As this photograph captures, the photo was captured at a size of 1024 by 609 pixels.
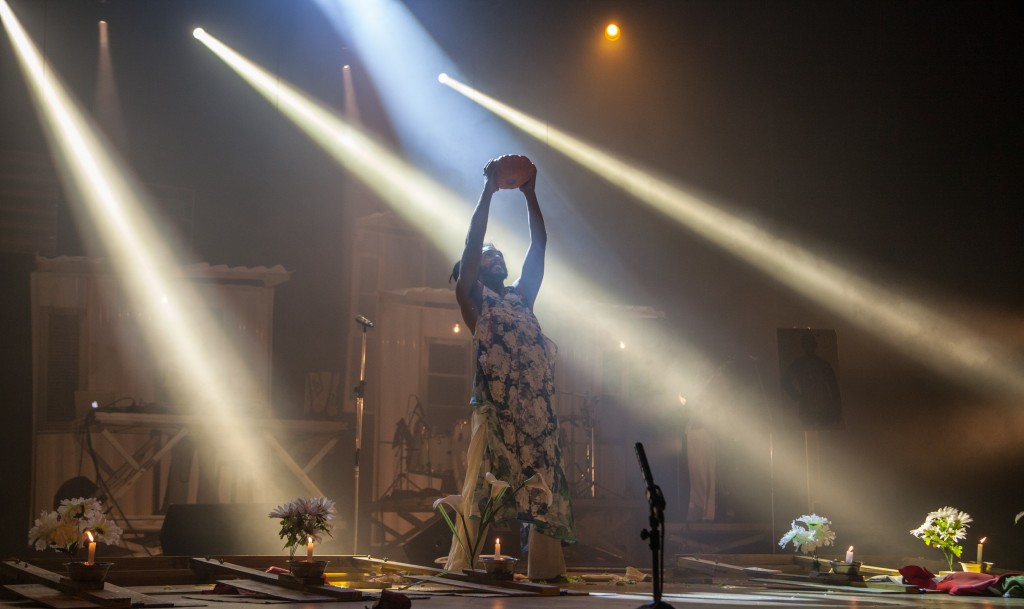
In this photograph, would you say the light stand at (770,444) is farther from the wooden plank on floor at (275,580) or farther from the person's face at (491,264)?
the wooden plank on floor at (275,580)

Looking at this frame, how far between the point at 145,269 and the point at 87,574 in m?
4.80

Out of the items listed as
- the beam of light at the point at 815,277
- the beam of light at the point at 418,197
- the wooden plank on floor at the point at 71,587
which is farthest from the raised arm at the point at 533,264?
the beam of light at the point at 815,277

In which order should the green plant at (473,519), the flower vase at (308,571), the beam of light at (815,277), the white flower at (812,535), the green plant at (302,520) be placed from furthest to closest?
the beam of light at (815,277) < the white flower at (812,535) < the green plant at (473,519) < the green plant at (302,520) < the flower vase at (308,571)

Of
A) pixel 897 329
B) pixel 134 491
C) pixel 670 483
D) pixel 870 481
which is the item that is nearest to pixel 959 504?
pixel 870 481

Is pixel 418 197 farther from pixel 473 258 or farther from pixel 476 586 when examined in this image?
pixel 476 586

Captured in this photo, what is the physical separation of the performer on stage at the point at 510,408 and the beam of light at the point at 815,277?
5278mm

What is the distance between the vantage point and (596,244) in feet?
32.9

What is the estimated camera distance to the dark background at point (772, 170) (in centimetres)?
880

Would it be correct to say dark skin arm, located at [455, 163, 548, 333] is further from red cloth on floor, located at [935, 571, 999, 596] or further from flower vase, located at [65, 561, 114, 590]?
red cloth on floor, located at [935, 571, 999, 596]

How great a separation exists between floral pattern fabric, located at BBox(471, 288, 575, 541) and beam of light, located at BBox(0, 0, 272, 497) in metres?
3.88

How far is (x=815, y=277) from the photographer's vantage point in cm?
1007

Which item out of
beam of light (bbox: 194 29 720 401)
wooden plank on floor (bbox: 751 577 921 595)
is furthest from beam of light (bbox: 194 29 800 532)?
wooden plank on floor (bbox: 751 577 921 595)

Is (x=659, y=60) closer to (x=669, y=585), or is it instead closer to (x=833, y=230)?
(x=833, y=230)

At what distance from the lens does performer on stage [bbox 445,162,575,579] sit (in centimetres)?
462
